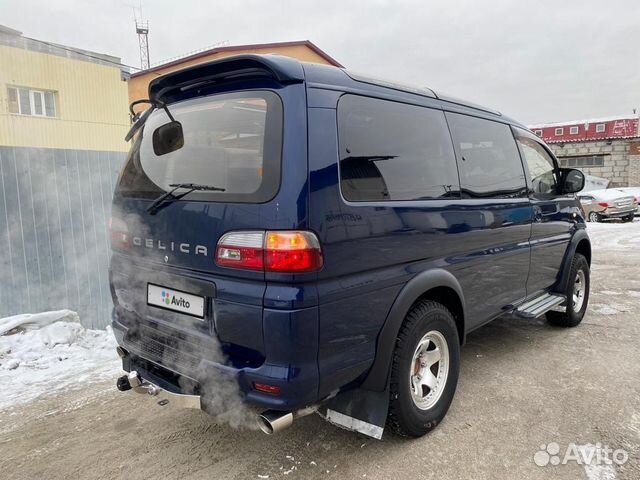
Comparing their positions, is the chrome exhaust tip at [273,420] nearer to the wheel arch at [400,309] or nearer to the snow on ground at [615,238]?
the wheel arch at [400,309]

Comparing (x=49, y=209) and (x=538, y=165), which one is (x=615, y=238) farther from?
(x=49, y=209)

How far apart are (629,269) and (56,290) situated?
30.1 feet

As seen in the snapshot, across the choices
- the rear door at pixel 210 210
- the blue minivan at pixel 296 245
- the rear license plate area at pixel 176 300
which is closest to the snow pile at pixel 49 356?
the blue minivan at pixel 296 245

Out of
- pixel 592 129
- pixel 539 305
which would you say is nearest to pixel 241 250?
pixel 539 305

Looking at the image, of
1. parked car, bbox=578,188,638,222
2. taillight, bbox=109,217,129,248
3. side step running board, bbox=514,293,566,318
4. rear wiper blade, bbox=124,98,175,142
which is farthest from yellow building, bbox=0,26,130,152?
parked car, bbox=578,188,638,222

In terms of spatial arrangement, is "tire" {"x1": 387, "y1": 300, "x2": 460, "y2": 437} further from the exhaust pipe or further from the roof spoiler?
the roof spoiler

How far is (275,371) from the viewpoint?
1.98 metres

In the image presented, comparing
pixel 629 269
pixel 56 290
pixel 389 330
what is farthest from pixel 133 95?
pixel 389 330

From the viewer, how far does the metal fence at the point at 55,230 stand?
181 inches

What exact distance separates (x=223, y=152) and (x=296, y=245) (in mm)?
669

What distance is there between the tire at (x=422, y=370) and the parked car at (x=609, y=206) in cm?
1822

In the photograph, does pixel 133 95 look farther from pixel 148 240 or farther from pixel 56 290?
pixel 148 240

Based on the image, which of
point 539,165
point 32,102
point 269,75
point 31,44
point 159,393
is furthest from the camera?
point 32,102

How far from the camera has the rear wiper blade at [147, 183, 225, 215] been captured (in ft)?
7.38
